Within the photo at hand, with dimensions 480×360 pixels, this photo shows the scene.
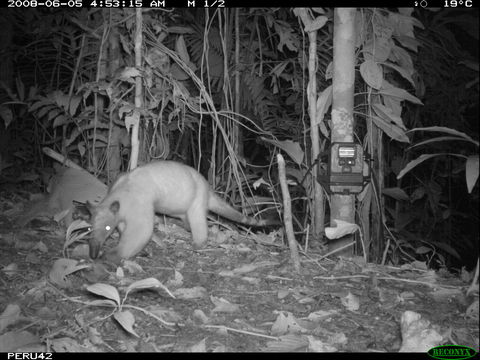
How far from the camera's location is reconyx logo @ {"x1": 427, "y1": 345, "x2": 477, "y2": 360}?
8.92 feet

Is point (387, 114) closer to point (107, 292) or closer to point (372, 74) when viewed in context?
point (372, 74)

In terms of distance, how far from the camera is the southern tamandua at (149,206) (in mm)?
4676

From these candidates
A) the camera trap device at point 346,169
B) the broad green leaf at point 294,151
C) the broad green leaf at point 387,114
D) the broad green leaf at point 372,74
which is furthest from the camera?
the broad green leaf at point 294,151

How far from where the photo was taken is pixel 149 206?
4984 mm

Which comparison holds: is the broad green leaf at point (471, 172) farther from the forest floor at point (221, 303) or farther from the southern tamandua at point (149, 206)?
the southern tamandua at point (149, 206)

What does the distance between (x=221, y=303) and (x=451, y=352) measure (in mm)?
1495

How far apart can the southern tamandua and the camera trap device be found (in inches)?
65.6

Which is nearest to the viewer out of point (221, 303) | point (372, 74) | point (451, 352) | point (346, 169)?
point (451, 352)

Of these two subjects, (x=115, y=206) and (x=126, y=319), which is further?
(x=115, y=206)

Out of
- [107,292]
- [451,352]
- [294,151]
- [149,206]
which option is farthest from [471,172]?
[149,206]

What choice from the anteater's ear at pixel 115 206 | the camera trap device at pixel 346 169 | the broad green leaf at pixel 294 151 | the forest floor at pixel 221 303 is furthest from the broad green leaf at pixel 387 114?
the anteater's ear at pixel 115 206

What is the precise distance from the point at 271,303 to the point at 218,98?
5.16 metres

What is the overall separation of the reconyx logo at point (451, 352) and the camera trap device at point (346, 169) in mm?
1711

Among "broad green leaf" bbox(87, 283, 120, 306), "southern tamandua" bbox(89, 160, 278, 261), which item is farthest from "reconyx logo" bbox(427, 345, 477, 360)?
"southern tamandua" bbox(89, 160, 278, 261)
